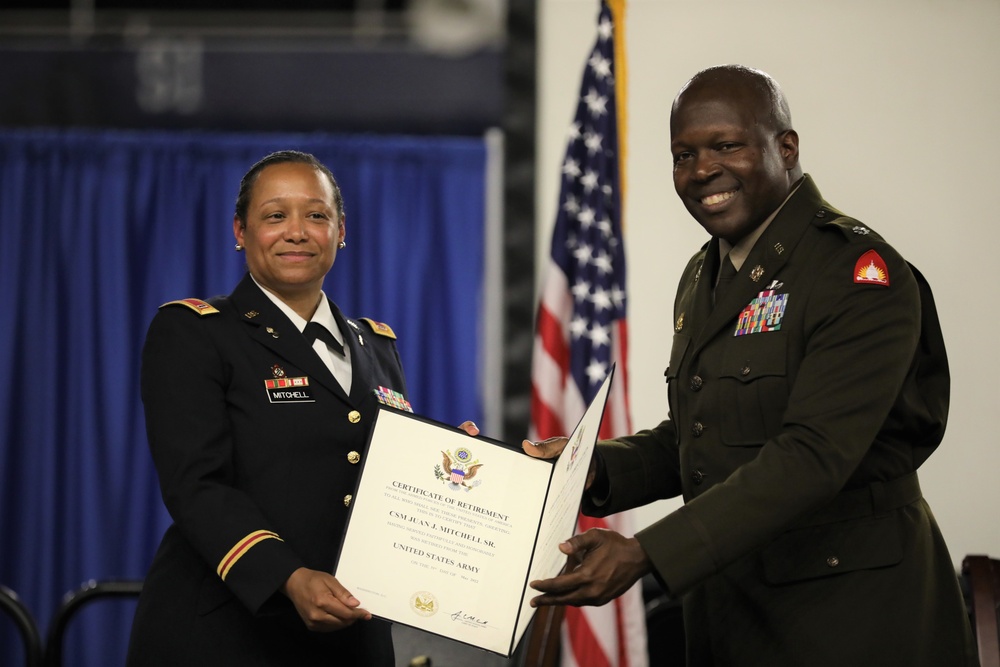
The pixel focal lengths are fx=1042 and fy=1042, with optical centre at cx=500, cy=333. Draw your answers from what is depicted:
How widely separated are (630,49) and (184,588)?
2.82 m

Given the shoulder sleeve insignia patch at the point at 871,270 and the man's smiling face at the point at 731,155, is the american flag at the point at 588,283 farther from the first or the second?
the shoulder sleeve insignia patch at the point at 871,270

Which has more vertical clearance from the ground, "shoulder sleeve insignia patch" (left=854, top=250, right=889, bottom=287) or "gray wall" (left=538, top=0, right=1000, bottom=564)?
"gray wall" (left=538, top=0, right=1000, bottom=564)

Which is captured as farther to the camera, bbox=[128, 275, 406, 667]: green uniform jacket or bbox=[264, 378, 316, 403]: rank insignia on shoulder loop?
bbox=[264, 378, 316, 403]: rank insignia on shoulder loop

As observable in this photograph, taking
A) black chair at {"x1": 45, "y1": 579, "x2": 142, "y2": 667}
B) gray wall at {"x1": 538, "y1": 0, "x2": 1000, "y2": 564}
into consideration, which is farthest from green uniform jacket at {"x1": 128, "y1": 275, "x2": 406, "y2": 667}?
gray wall at {"x1": 538, "y1": 0, "x2": 1000, "y2": 564}

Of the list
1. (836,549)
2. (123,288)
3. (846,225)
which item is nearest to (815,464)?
(836,549)

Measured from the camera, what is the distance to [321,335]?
2137 millimetres

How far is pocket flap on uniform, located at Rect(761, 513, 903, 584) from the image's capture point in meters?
1.65

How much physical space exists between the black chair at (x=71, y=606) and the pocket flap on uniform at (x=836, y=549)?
81.5 inches

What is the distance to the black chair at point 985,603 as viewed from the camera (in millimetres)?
1761

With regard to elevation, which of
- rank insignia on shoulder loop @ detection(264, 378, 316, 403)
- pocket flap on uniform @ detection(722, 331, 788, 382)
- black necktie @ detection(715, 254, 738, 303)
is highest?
black necktie @ detection(715, 254, 738, 303)

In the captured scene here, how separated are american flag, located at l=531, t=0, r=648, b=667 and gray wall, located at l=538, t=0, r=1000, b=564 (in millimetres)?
377

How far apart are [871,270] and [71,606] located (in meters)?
2.49

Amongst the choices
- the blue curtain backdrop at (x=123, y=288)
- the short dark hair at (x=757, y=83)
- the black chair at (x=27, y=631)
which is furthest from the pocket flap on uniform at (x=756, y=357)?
the blue curtain backdrop at (x=123, y=288)
